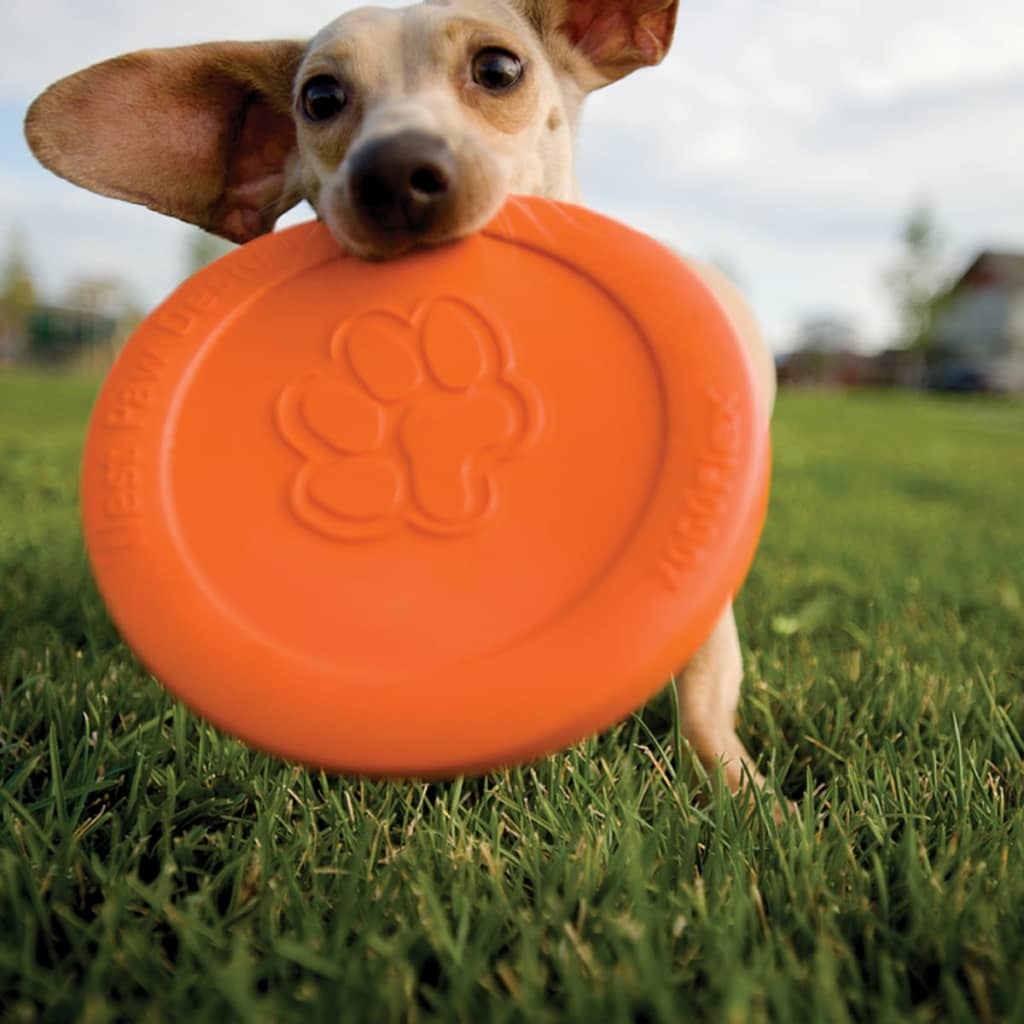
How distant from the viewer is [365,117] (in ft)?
8.94

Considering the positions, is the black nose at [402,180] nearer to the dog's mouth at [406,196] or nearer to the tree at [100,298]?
the dog's mouth at [406,196]

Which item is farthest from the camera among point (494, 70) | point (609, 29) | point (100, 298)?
point (100, 298)

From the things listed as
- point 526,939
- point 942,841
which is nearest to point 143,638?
point 526,939

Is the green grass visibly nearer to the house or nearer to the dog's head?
the dog's head

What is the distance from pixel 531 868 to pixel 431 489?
0.75m

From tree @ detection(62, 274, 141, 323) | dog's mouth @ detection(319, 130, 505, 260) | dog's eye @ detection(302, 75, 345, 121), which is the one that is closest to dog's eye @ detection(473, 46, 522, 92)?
dog's eye @ detection(302, 75, 345, 121)

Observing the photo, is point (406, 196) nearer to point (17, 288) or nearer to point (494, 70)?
point (494, 70)

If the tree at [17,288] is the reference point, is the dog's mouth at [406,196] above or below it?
above

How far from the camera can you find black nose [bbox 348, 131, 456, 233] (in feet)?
7.27

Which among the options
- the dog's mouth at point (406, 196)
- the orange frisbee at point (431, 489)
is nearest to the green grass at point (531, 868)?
the orange frisbee at point (431, 489)

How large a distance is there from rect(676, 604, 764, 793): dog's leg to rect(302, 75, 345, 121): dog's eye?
1.76m

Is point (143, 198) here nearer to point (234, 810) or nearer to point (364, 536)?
point (364, 536)

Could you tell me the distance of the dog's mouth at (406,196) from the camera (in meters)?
2.22

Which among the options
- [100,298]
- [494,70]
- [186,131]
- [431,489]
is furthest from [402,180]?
[100,298]
